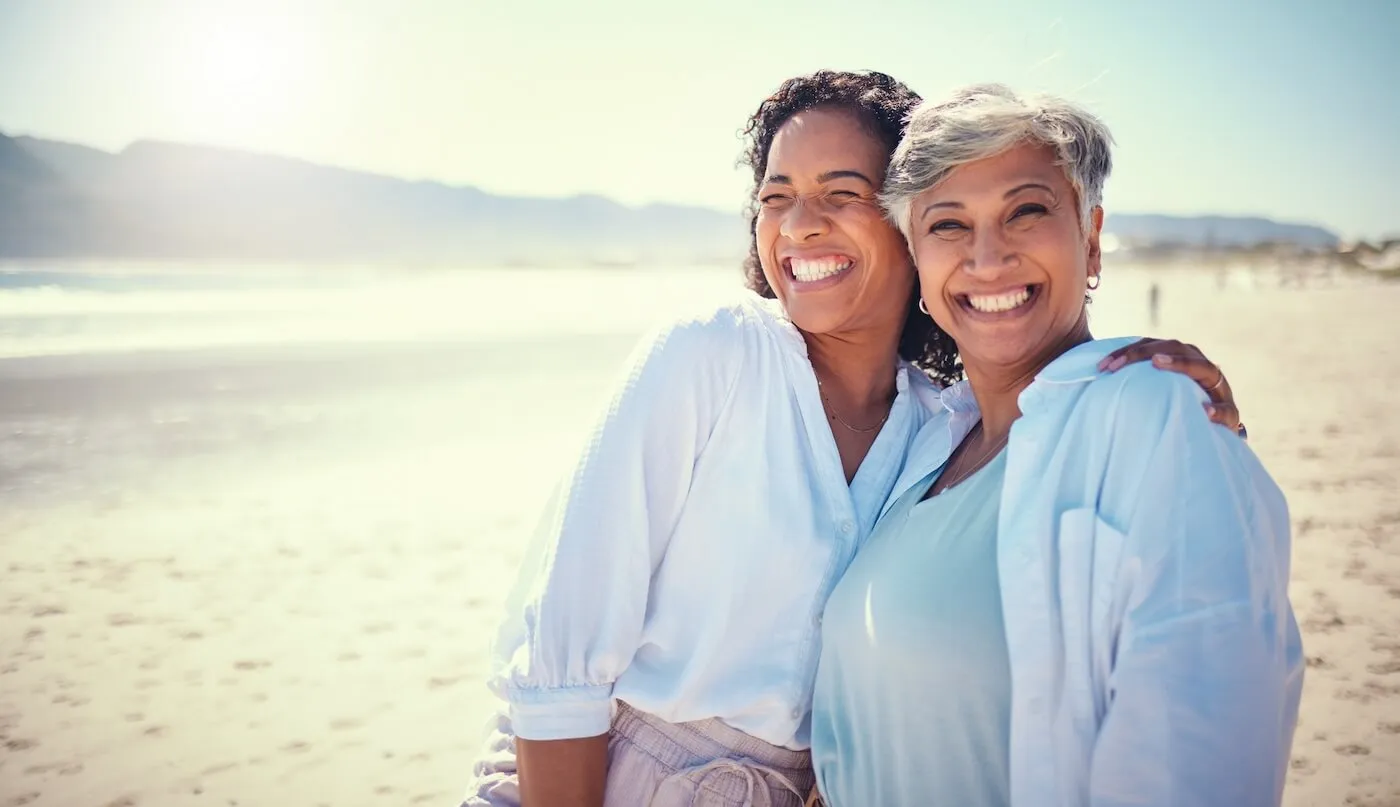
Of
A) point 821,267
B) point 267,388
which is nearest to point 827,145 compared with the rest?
point 821,267

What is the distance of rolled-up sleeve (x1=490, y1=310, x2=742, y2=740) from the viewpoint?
2016 millimetres

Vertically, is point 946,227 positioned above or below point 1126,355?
above

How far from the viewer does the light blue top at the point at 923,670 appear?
1.92m

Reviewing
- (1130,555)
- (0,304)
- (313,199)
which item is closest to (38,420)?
(1130,555)

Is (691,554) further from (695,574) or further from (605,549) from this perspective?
(605,549)

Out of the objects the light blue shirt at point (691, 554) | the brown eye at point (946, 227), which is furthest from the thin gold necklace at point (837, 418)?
the brown eye at point (946, 227)

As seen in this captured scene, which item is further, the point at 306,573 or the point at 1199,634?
the point at 306,573

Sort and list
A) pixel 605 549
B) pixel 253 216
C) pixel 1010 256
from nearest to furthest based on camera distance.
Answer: pixel 605 549 → pixel 1010 256 → pixel 253 216

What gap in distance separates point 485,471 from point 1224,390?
343 inches

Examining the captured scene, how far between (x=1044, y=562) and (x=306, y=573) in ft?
21.2

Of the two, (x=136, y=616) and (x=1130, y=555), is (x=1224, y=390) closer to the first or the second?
(x=1130, y=555)

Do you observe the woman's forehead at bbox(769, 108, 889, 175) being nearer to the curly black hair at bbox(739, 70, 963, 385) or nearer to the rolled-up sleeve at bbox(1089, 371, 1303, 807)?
the curly black hair at bbox(739, 70, 963, 385)

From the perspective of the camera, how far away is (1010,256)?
2174 millimetres

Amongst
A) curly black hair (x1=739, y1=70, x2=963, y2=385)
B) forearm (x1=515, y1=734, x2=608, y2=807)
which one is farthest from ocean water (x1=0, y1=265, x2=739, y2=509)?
forearm (x1=515, y1=734, x2=608, y2=807)
